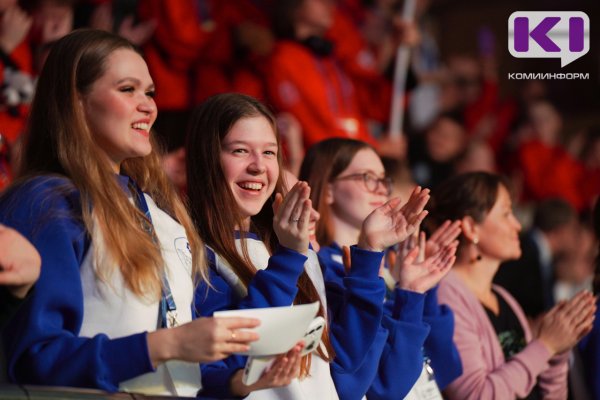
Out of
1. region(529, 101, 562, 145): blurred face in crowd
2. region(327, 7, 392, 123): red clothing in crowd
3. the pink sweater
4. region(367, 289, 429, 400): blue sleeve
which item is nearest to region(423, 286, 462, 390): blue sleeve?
the pink sweater

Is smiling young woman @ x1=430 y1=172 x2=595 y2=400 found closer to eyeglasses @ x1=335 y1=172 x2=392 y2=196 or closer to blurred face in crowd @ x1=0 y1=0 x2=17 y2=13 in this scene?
eyeglasses @ x1=335 y1=172 x2=392 y2=196

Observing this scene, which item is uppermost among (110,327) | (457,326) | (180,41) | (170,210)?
(180,41)

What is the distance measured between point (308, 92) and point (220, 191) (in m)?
3.25

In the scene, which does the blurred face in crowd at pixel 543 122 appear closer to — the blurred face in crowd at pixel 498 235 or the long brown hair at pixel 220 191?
the blurred face in crowd at pixel 498 235

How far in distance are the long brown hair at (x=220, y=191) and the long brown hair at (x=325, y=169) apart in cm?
58

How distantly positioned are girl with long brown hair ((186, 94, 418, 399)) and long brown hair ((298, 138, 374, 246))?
575mm

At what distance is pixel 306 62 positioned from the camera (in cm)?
699

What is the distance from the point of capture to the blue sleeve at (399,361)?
405 centimetres

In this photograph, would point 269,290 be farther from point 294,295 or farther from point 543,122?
point 543,122

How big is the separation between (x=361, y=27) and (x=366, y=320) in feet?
16.6

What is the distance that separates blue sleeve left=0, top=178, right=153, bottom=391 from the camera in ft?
9.63

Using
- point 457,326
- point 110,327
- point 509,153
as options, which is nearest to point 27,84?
point 457,326

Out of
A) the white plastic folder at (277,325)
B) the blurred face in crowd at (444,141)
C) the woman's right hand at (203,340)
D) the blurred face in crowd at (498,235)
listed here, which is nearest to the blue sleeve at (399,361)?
the blurred face in crowd at (498,235)

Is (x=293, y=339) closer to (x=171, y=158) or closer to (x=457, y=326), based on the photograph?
(x=457, y=326)
